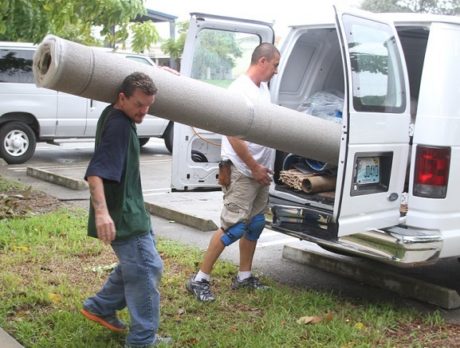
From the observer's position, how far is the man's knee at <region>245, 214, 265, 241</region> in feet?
16.1

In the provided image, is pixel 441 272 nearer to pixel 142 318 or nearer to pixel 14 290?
pixel 142 318

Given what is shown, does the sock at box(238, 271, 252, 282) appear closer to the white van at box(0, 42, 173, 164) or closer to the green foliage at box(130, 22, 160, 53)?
the white van at box(0, 42, 173, 164)

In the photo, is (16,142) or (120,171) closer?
(120,171)

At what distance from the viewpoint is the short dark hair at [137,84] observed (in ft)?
10.7

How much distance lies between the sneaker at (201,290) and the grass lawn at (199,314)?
0.16 ft

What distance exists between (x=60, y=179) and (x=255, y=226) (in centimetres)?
568

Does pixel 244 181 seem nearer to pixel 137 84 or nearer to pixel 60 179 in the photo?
pixel 137 84

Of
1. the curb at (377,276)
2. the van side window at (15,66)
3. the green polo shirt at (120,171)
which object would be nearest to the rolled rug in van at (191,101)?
the green polo shirt at (120,171)

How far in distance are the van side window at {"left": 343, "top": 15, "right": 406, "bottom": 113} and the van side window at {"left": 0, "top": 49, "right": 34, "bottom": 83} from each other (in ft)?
29.4

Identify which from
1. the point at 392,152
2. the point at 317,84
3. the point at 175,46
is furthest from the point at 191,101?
the point at 175,46

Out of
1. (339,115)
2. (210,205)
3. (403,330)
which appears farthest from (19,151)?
(403,330)

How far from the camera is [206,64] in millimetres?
5465

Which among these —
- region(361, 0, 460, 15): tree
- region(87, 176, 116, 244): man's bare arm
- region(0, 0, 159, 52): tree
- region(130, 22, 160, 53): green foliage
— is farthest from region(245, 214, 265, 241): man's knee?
region(361, 0, 460, 15): tree

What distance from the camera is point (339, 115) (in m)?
4.98
